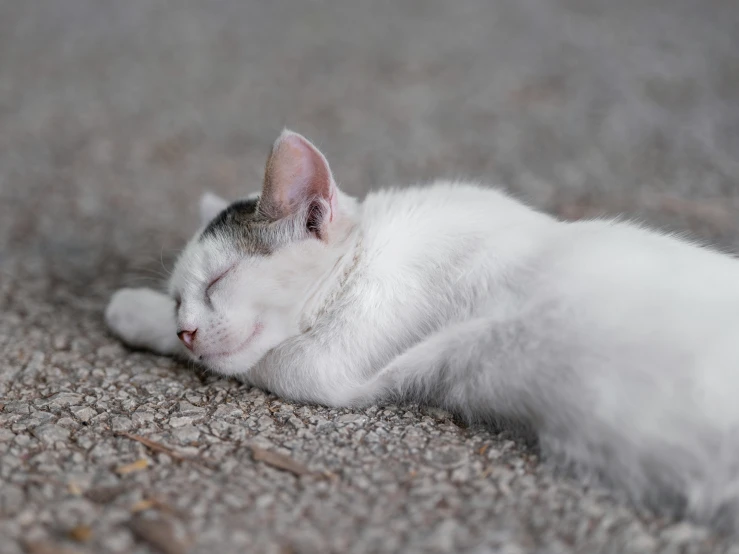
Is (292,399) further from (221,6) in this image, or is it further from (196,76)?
(221,6)

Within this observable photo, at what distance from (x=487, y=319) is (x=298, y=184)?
499 millimetres

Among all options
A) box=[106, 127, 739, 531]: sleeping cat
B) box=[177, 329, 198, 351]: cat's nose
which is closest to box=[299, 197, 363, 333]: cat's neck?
box=[106, 127, 739, 531]: sleeping cat

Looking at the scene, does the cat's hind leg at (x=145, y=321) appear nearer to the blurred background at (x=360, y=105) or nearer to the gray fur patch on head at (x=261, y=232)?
the gray fur patch on head at (x=261, y=232)

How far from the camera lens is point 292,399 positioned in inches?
63.6

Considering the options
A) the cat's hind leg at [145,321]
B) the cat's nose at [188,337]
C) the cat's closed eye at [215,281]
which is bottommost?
the cat's hind leg at [145,321]

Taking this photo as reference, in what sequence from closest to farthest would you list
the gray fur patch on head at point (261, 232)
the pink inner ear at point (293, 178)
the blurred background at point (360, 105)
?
1. the pink inner ear at point (293, 178)
2. the gray fur patch on head at point (261, 232)
3. the blurred background at point (360, 105)

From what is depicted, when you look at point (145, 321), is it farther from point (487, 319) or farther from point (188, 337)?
point (487, 319)

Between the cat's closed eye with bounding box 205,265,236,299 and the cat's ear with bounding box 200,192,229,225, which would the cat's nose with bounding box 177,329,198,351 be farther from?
the cat's ear with bounding box 200,192,229,225

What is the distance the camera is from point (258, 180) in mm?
3010

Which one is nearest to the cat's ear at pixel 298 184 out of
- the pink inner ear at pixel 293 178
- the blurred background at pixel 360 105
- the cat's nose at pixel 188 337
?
the pink inner ear at pixel 293 178

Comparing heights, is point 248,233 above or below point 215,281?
above

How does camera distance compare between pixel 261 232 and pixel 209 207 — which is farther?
pixel 209 207

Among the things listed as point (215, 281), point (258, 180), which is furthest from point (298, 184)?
point (258, 180)

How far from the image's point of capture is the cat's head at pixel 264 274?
1590mm
